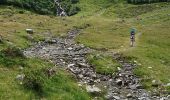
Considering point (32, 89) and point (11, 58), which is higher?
point (11, 58)

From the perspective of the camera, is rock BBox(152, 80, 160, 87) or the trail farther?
rock BBox(152, 80, 160, 87)

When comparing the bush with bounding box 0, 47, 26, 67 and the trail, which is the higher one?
the bush with bounding box 0, 47, 26, 67

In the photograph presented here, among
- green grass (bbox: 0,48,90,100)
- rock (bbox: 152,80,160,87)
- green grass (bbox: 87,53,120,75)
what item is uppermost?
green grass (bbox: 0,48,90,100)

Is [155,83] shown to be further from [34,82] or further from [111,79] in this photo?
[34,82]

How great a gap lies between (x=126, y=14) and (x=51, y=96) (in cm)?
17581

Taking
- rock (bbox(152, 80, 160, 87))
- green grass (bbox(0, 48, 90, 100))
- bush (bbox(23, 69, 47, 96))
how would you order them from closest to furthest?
green grass (bbox(0, 48, 90, 100))
bush (bbox(23, 69, 47, 96))
rock (bbox(152, 80, 160, 87))

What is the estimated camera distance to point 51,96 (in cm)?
2606

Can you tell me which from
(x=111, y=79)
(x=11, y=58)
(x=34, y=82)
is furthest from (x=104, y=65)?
(x=34, y=82)

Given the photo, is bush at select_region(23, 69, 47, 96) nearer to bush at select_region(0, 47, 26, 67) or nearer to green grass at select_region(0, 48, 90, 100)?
green grass at select_region(0, 48, 90, 100)

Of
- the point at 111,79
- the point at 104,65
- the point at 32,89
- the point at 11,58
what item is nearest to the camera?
the point at 32,89

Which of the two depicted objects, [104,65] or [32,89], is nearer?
[32,89]

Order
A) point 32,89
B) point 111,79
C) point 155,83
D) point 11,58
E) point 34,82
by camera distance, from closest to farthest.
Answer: point 32,89, point 34,82, point 11,58, point 155,83, point 111,79

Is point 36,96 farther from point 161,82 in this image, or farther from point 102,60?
point 102,60

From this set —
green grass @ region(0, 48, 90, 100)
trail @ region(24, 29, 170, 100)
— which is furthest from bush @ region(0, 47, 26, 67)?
trail @ region(24, 29, 170, 100)
